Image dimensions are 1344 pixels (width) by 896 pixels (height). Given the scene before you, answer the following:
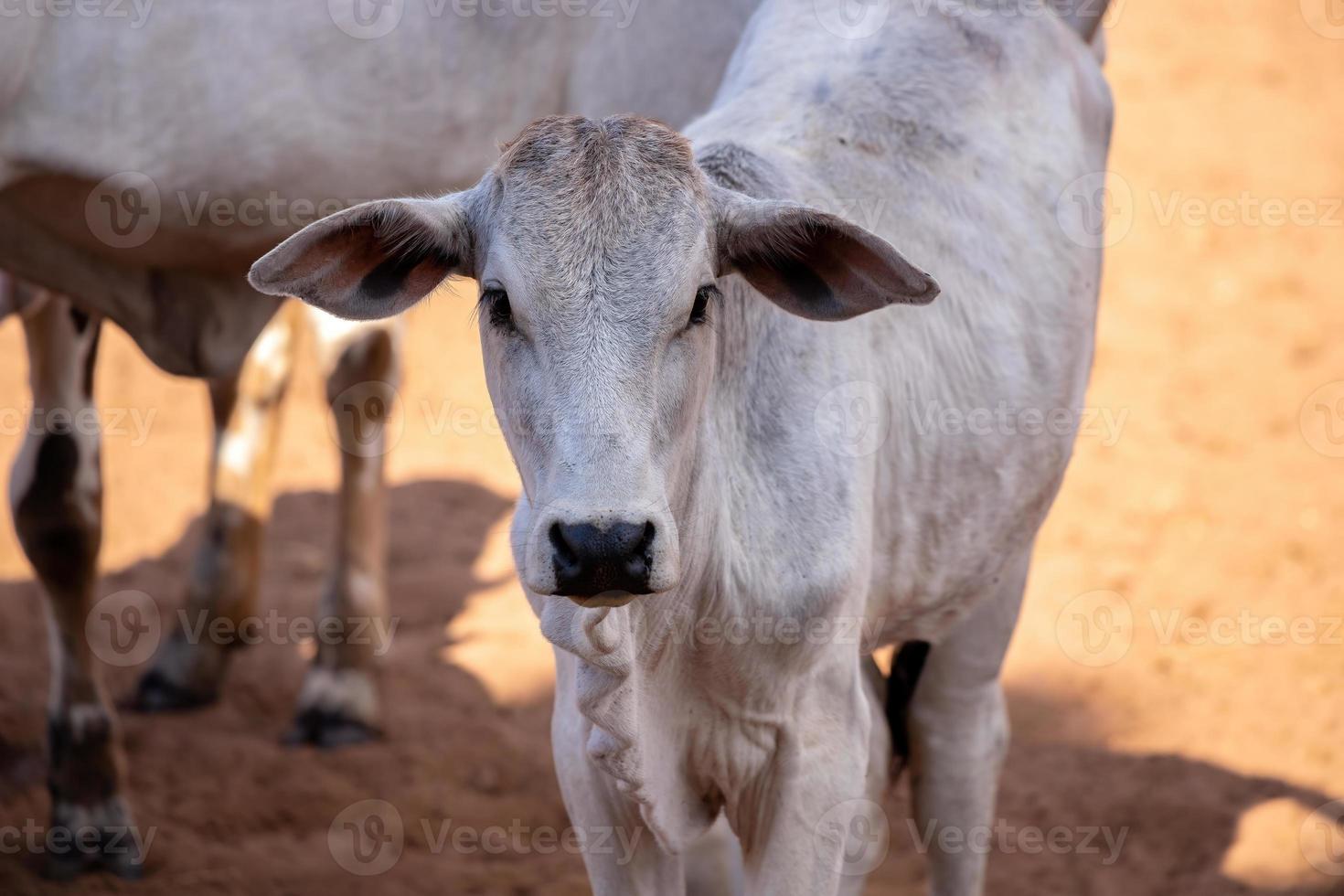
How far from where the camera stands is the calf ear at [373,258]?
232 centimetres

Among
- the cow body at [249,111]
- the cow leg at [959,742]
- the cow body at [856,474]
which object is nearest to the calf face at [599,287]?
the cow body at [856,474]

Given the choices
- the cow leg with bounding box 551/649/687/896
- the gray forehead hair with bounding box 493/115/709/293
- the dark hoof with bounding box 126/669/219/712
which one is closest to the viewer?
the gray forehead hair with bounding box 493/115/709/293

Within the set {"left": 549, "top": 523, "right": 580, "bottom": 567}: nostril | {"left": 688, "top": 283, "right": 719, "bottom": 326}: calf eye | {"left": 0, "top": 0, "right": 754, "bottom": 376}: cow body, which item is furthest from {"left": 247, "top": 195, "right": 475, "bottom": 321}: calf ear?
{"left": 0, "top": 0, "right": 754, "bottom": 376}: cow body

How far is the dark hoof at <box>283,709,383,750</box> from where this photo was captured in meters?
4.90

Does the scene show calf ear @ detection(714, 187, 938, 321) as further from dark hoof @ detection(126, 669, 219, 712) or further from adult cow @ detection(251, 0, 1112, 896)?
dark hoof @ detection(126, 669, 219, 712)

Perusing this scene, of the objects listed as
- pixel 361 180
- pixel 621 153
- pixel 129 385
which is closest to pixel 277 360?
pixel 361 180

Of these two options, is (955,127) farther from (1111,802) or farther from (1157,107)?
(1157,107)

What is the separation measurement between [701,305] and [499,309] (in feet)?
0.99

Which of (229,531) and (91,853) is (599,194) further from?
(229,531)

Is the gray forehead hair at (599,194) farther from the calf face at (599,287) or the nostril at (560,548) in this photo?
the nostril at (560,548)

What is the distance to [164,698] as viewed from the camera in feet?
16.8

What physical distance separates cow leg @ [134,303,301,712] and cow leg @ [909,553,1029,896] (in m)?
2.60

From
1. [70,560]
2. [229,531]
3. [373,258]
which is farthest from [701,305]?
[229,531]

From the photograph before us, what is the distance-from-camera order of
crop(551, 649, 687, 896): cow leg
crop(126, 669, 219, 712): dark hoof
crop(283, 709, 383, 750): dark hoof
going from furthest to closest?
1. crop(126, 669, 219, 712): dark hoof
2. crop(283, 709, 383, 750): dark hoof
3. crop(551, 649, 687, 896): cow leg
